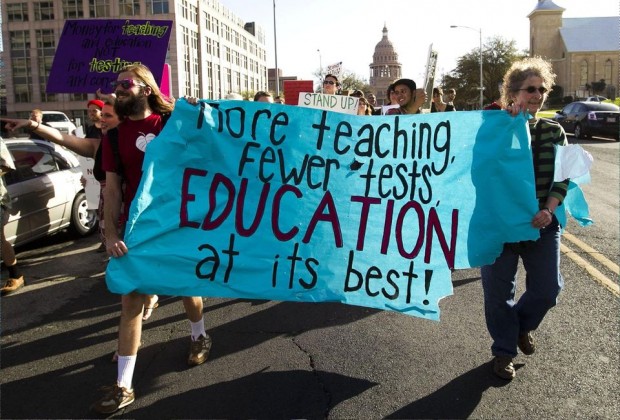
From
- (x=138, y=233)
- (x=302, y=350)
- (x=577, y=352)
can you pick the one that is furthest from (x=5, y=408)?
(x=577, y=352)

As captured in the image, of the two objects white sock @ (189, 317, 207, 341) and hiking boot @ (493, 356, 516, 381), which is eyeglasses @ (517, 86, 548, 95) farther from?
white sock @ (189, 317, 207, 341)

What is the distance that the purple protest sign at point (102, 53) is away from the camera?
7.13 meters

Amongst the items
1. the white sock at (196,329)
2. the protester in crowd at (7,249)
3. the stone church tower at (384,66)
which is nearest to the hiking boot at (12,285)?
the protester in crowd at (7,249)

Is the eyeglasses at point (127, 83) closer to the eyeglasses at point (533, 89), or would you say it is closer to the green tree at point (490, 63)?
the eyeglasses at point (533, 89)

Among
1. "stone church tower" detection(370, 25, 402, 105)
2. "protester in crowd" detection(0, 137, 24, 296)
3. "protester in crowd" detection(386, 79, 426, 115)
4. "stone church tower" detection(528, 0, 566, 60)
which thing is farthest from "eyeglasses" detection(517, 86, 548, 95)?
"stone church tower" detection(370, 25, 402, 105)

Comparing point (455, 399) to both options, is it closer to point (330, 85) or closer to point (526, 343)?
point (526, 343)

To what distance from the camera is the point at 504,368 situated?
350 centimetres

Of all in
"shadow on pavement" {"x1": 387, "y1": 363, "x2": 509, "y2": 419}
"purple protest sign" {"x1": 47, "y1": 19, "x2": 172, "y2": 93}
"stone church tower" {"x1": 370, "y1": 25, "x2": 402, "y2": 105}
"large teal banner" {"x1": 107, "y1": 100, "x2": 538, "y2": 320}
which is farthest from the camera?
"stone church tower" {"x1": 370, "y1": 25, "x2": 402, "y2": 105}

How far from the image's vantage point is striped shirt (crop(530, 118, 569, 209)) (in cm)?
352

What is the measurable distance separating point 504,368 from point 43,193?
6.16 metres

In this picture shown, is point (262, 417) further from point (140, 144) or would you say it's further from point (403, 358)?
point (140, 144)

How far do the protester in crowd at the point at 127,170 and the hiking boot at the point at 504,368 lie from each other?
89.7 inches

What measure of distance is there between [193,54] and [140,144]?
72312 millimetres

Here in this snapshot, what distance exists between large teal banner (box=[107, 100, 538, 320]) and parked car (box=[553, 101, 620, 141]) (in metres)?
20.4
